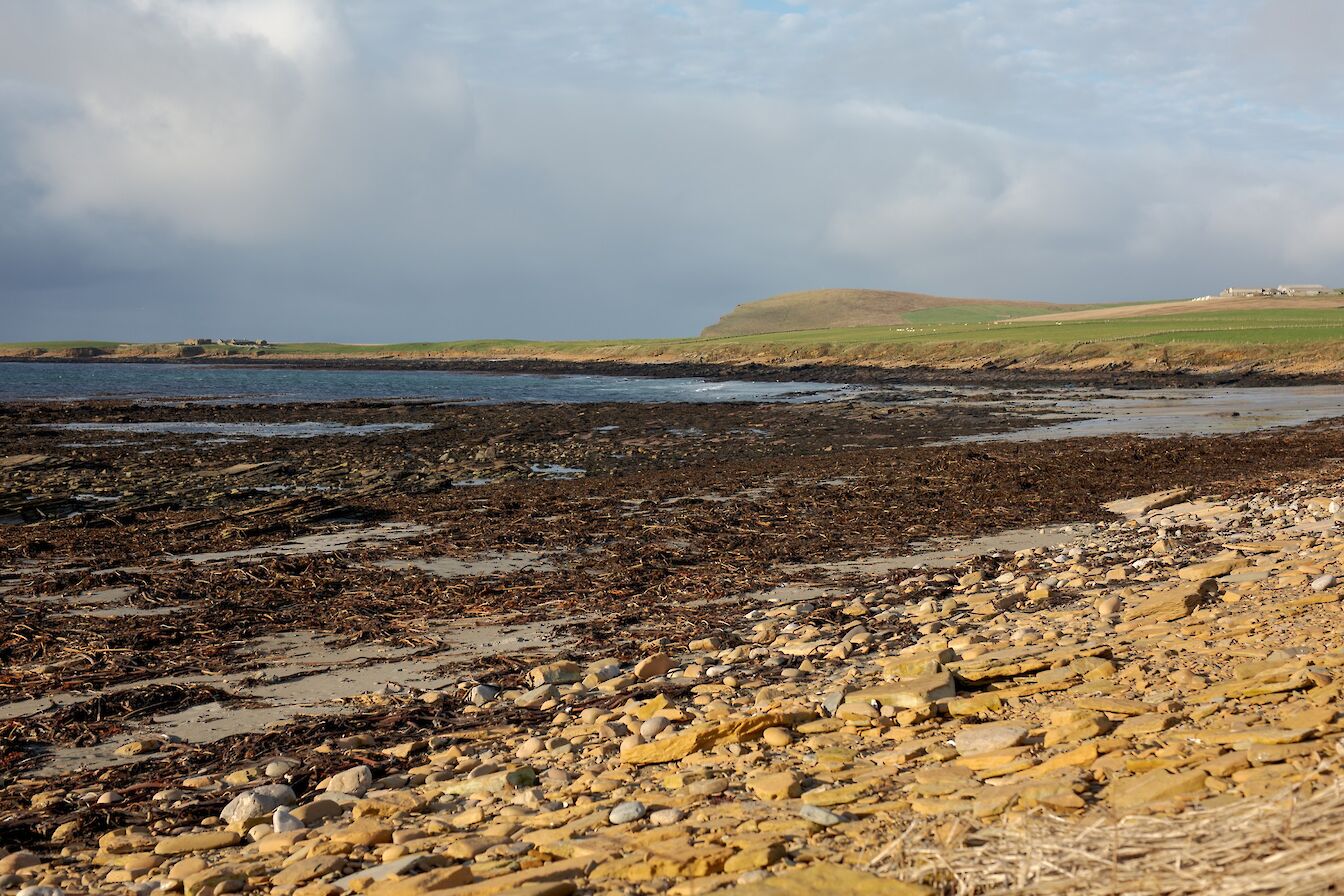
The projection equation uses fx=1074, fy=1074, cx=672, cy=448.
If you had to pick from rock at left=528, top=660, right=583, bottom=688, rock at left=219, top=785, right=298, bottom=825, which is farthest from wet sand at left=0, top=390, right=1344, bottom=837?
rock at left=219, top=785, right=298, bottom=825

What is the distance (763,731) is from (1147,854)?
2402 millimetres

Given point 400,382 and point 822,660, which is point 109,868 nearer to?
point 822,660

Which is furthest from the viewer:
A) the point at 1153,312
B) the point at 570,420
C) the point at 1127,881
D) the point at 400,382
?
the point at 1153,312

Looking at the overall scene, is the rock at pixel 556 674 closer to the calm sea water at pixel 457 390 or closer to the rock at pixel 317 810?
the rock at pixel 317 810

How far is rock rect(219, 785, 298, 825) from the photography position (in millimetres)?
5449

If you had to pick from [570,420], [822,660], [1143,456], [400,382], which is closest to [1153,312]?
[400,382]

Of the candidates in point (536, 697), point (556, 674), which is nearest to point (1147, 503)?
point (556, 674)

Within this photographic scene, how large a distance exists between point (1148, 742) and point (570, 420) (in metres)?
33.3

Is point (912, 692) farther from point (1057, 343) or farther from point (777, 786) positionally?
point (1057, 343)

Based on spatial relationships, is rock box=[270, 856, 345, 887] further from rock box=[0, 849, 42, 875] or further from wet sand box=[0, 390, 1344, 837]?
wet sand box=[0, 390, 1344, 837]

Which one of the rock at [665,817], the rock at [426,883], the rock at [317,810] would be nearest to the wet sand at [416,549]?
the rock at [317,810]

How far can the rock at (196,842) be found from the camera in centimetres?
511

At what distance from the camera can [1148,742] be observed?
4734 mm

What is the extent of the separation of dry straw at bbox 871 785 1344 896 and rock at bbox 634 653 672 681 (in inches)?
145
